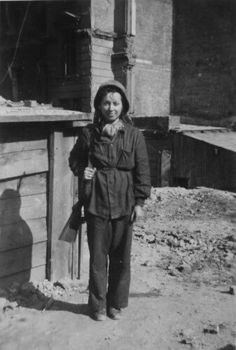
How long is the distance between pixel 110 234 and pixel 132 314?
75 cm

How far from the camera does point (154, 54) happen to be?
20.6 m

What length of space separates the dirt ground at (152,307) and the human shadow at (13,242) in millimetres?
124

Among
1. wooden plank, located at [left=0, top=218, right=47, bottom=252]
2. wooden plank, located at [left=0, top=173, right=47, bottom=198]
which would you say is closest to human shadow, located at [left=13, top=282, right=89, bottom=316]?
wooden plank, located at [left=0, top=218, right=47, bottom=252]

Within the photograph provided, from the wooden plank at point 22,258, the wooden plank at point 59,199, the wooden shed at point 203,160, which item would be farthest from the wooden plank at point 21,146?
the wooden shed at point 203,160

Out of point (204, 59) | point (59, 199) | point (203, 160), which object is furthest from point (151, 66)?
point (59, 199)

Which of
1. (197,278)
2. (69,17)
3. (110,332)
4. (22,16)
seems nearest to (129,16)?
(69,17)

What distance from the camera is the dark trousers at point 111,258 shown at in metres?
3.44

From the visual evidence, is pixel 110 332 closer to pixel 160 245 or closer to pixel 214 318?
pixel 214 318

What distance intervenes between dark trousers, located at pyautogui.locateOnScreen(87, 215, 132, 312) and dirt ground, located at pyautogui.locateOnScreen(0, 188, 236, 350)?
182 mm

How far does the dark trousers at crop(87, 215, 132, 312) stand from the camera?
3.44 meters

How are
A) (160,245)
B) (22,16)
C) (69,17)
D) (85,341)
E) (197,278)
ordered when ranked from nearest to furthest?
(85,341) → (197,278) → (160,245) → (69,17) → (22,16)

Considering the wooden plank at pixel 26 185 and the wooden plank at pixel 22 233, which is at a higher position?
the wooden plank at pixel 26 185

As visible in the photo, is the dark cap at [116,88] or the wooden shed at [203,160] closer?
the dark cap at [116,88]

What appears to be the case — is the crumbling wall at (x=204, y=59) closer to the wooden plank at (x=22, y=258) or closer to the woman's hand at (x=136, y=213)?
the wooden plank at (x=22, y=258)
